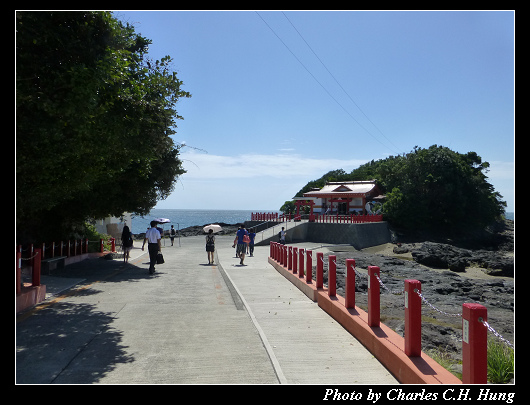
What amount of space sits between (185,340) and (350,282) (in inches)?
118

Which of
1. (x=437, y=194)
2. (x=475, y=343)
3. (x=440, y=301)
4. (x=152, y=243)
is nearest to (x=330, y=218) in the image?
(x=437, y=194)

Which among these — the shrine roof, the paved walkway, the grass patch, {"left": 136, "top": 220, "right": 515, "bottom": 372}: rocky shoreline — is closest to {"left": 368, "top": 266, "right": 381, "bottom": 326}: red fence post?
the paved walkway

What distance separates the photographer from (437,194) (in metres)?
51.2

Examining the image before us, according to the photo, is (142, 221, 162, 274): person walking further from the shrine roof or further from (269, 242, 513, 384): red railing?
the shrine roof

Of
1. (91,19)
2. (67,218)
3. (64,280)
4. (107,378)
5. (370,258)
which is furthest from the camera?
(370,258)

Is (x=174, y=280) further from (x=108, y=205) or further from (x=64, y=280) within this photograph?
(x=108, y=205)

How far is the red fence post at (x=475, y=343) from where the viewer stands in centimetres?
388

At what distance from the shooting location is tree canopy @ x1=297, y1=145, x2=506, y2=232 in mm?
49094

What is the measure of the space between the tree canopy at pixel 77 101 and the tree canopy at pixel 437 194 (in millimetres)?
41597

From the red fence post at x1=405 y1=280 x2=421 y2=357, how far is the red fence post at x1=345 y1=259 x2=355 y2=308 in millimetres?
2409

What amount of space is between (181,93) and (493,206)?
51690 mm

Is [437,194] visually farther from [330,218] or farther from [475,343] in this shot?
[475,343]

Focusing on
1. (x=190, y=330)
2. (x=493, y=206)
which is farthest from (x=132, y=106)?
(x=493, y=206)

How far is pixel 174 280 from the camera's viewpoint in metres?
14.4
